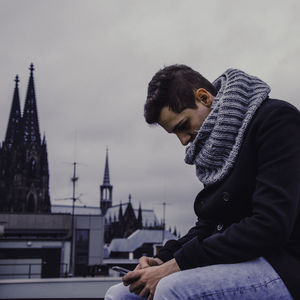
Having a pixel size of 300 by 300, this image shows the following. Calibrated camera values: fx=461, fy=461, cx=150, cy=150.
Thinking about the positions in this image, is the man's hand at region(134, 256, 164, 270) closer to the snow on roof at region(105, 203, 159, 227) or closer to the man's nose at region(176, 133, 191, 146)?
the man's nose at region(176, 133, 191, 146)

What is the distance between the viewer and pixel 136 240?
67062 mm

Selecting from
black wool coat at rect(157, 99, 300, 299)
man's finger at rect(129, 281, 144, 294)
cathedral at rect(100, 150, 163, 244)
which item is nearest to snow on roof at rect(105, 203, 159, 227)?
cathedral at rect(100, 150, 163, 244)

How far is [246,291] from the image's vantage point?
4.80 ft

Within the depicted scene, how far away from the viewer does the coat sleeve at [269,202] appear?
145 cm

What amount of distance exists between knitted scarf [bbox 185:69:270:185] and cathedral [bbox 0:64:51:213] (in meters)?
63.7

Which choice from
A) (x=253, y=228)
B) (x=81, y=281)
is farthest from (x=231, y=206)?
(x=81, y=281)

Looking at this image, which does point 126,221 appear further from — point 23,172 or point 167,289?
point 167,289

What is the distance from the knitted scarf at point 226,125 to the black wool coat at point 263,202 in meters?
0.03

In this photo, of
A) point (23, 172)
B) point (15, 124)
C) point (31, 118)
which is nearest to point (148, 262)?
point (23, 172)

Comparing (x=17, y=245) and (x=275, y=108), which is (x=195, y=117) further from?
(x=17, y=245)

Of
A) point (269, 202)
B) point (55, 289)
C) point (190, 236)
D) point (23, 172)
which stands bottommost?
point (55, 289)

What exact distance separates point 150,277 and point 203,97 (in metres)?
0.71

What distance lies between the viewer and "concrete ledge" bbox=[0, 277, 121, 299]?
7520 millimetres

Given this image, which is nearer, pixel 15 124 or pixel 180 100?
pixel 180 100
